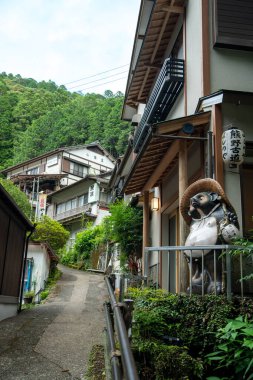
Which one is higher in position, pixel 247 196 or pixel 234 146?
pixel 234 146

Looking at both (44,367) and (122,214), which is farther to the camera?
(122,214)

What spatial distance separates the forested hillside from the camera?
187ft

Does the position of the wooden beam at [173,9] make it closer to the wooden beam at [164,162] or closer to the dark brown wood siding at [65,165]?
the wooden beam at [164,162]

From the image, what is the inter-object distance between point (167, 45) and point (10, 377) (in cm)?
941

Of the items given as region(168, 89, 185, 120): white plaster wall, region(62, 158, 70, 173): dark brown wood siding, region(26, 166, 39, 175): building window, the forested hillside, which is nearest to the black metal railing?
region(168, 89, 185, 120): white plaster wall

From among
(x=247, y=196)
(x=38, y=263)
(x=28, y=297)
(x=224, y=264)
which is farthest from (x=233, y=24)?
(x=38, y=263)

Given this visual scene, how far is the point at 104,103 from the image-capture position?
61.6m

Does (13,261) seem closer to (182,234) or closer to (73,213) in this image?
→ (182,234)

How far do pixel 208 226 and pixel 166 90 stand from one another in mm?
4734

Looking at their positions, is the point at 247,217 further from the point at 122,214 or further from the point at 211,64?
the point at 122,214

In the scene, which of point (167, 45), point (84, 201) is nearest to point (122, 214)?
point (167, 45)

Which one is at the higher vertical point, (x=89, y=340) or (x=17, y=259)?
(x=17, y=259)

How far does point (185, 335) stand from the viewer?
4.35 m

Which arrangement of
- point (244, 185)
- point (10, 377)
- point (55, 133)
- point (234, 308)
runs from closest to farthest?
1. point (234, 308)
2. point (10, 377)
3. point (244, 185)
4. point (55, 133)
